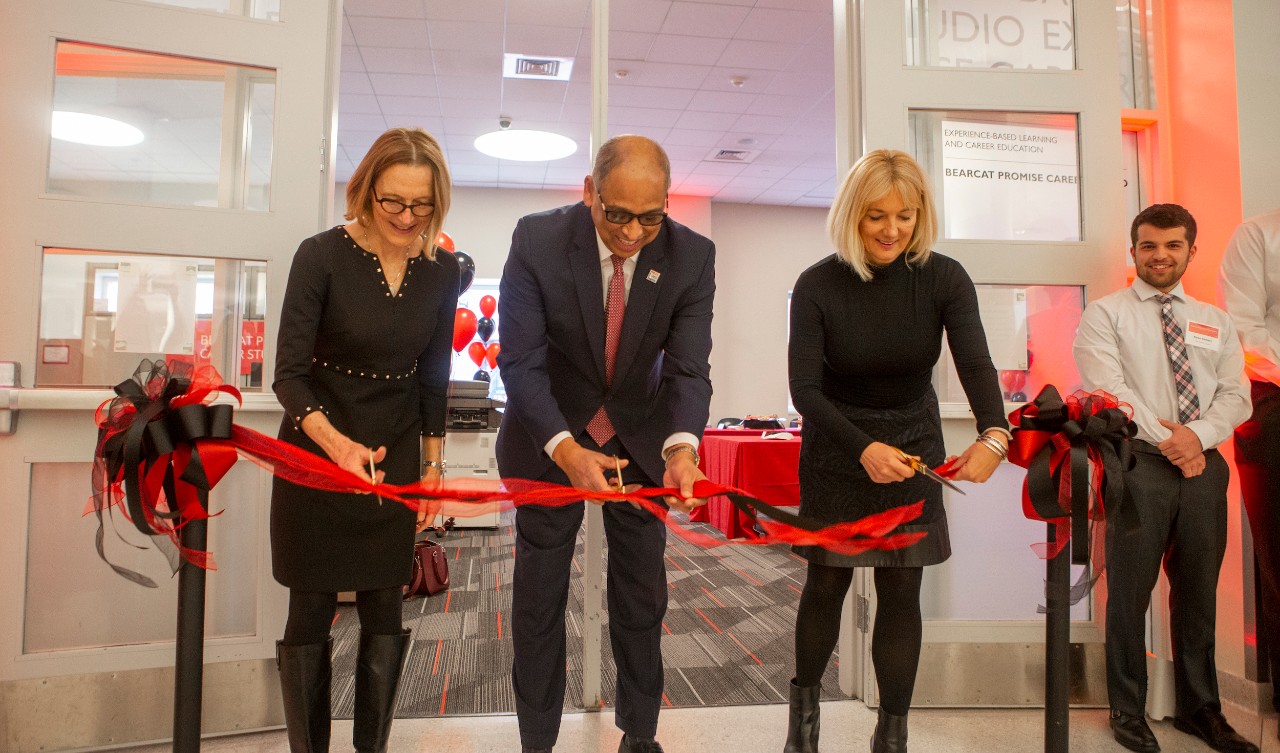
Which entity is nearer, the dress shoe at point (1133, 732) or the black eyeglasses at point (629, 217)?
the black eyeglasses at point (629, 217)

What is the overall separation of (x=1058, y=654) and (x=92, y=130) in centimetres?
301

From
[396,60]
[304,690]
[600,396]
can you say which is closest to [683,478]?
[600,396]

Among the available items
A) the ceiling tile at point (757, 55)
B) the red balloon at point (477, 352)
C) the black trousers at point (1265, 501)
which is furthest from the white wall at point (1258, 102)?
the red balloon at point (477, 352)

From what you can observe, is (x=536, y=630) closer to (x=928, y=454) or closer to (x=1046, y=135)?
(x=928, y=454)

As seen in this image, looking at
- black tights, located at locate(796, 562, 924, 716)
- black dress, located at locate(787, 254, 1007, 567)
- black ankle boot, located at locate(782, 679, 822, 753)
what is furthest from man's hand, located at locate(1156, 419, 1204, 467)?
black ankle boot, located at locate(782, 679, 822, 753)

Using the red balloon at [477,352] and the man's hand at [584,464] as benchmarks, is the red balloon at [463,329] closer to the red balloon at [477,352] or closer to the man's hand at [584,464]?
the red balloon at [477,352]

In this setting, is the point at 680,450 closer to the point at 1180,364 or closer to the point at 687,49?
the point at 1180,364

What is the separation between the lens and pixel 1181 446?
2229mm

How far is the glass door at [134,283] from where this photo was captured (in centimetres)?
213

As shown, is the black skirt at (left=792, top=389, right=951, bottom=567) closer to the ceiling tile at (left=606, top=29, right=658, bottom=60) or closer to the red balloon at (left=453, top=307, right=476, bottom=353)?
the ceiling tile at (left=606, top=29, right=658, bottom=60)

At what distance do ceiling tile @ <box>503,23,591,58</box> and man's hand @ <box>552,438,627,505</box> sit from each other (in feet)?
15.8

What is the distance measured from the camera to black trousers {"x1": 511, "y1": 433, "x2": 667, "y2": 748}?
1.80 m

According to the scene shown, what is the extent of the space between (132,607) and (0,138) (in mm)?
1412

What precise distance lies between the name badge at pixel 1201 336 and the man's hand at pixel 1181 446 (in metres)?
0.28
